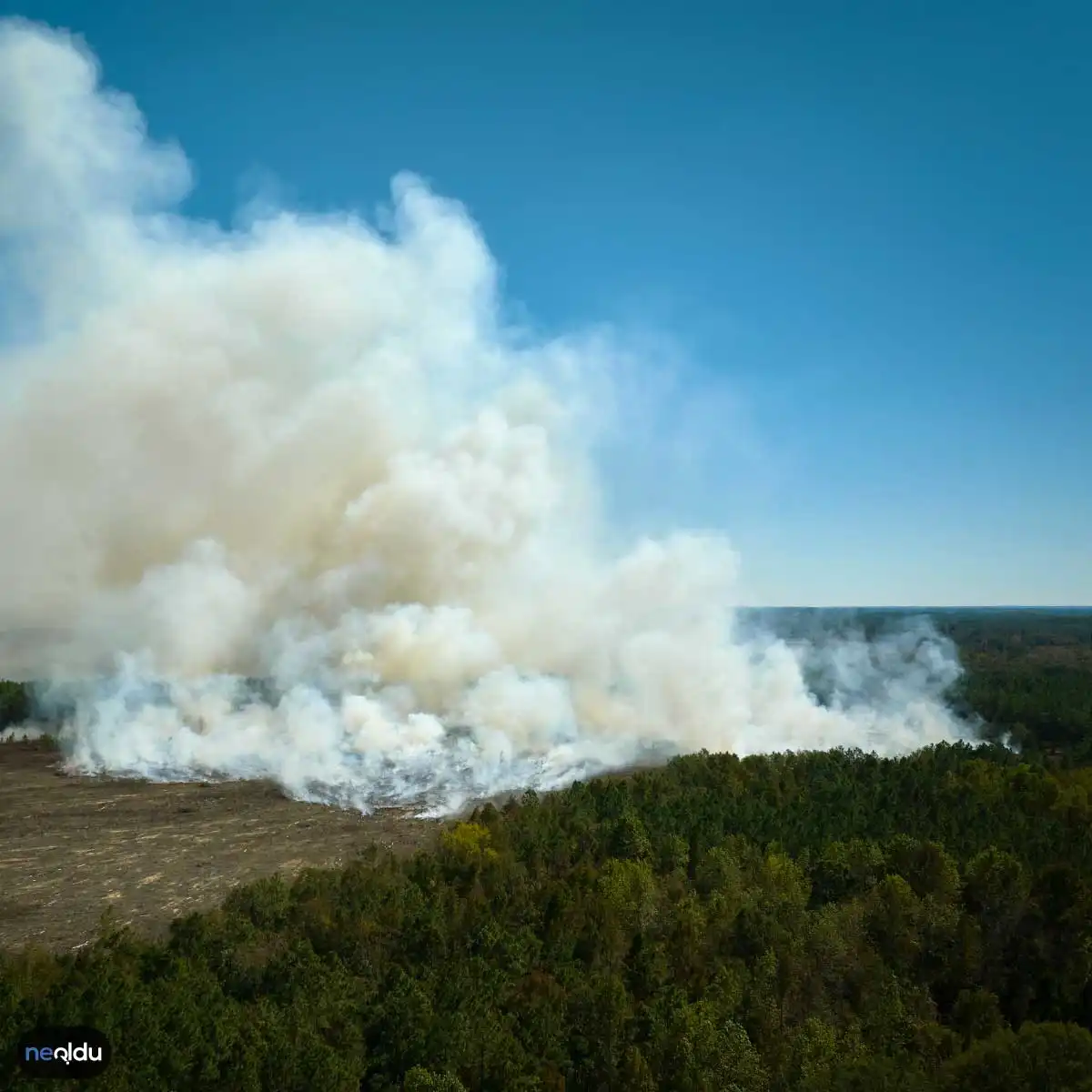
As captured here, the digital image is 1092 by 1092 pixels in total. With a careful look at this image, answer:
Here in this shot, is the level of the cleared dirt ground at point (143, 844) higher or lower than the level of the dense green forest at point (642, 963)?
higher

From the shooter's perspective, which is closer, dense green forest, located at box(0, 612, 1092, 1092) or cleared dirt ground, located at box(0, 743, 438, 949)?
dense green forest, located at box(0, 612, 1092, 1092)

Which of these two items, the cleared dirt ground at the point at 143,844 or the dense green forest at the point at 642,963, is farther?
the cleared dirt ground at the point at 143,844

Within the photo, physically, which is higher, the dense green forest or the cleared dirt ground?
the cleared dirt ground

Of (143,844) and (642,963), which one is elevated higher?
(143,844)

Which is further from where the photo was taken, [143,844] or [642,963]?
[143,844]
